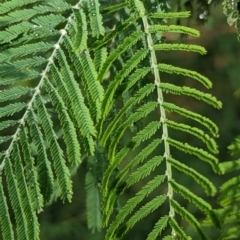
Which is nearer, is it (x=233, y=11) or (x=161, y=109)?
(x=161, y=109)

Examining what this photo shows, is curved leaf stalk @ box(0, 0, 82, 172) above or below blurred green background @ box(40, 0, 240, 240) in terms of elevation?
below

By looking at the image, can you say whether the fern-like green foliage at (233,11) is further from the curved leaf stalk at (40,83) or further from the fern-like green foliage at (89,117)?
the curved leaf stalk at (40,83)

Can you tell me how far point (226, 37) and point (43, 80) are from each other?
2189 mm

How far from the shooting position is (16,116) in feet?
2.39

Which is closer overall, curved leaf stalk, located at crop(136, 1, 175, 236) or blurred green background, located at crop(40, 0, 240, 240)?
curved leaf stalk, located at crop(136, 1, 175, 236)

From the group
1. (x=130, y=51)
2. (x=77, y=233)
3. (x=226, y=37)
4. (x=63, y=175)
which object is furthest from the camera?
(x=226, y=37)

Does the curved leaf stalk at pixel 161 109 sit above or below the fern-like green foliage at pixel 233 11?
below

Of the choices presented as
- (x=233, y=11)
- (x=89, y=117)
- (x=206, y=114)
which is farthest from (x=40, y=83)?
(x=206, y=114)

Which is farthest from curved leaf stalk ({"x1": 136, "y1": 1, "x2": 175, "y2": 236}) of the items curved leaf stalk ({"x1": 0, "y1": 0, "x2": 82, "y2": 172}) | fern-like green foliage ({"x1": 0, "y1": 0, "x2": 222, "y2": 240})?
curved leaf stalk ({"x1": 0, "y1": 0, "x2": 82, "y2": 172})

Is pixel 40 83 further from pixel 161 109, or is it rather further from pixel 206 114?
pixel 206 114

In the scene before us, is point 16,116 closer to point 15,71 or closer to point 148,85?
point 15,71

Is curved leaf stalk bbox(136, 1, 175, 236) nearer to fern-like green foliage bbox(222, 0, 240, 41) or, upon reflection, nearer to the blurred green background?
fern-like green foliage bbox(222, 0, 240, 41)

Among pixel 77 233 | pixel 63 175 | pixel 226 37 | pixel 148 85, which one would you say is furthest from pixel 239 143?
pixel 226 37

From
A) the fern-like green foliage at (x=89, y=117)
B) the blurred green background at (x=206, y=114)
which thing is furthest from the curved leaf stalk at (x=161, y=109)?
the blurred green background at (x=206, y=114)
